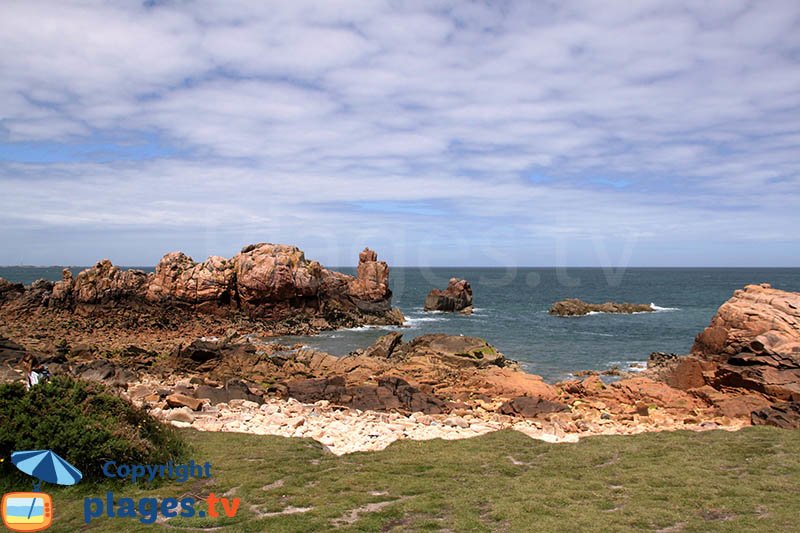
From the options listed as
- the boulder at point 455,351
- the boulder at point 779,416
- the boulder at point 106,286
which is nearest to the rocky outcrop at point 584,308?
the boulder at point 455,351

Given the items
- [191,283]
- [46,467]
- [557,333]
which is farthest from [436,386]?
[191,283]

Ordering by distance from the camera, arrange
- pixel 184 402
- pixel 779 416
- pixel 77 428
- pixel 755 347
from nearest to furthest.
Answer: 1. pixel 77 428
2. pixel 779 416
3. pixel 184 402
4. pixel 755 347

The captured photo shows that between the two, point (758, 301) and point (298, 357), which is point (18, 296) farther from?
point (758, 301)

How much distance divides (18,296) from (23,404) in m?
58.5

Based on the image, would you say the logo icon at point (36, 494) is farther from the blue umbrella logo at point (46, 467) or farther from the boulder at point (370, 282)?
the boulder at point (370, 282)

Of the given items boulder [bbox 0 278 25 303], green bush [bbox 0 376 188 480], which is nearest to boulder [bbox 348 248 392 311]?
boulder [bbox 0 278 25 303]

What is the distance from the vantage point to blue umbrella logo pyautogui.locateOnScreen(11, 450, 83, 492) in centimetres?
1087

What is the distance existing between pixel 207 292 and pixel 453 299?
35.4 m

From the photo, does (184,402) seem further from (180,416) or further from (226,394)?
(226,394)

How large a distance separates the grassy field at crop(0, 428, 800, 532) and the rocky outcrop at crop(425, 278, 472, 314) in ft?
212

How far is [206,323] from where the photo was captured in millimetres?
54594

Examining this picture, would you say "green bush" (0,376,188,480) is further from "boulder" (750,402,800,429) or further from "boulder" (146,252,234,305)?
"boulder" (146,252,234,305)

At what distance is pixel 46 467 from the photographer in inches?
436

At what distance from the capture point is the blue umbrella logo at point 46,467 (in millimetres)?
10867
